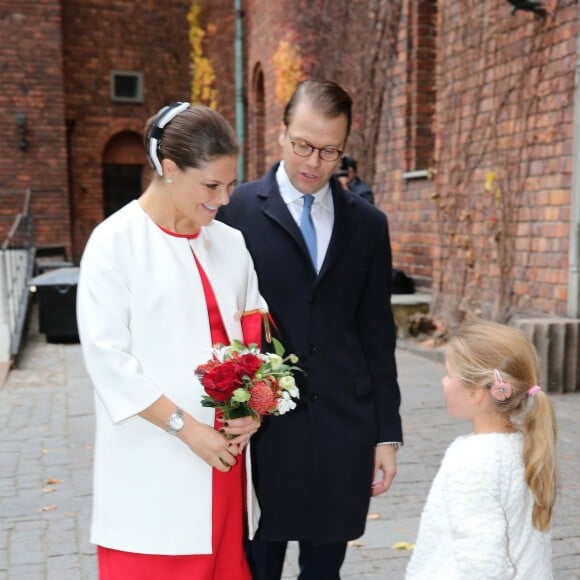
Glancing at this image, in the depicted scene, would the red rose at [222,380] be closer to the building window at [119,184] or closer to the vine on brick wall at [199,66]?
the building window at [119,184]

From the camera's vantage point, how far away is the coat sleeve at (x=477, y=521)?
1813mm

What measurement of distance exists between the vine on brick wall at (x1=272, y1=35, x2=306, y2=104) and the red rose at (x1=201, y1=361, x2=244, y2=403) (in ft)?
34.9

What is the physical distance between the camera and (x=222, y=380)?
69.1 inches

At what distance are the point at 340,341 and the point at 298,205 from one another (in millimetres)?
438

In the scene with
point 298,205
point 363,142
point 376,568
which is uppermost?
point 363,142

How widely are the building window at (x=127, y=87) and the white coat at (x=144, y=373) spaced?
1523 centimetres

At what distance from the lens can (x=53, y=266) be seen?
11.8m

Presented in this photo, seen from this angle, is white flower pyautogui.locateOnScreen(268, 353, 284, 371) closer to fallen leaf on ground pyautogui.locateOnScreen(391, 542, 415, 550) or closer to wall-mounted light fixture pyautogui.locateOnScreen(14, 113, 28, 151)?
fallen leaf on ground pyautogui.locateOnScreen(391, 542, 415, 550)

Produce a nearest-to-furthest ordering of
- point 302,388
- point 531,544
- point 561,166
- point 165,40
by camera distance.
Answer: point 531,544
point 302,388
point 561,166
point 165,40

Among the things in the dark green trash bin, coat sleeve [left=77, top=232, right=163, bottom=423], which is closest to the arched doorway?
the dark green trash bin

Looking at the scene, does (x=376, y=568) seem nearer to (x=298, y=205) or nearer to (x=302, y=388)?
(x=302, y=388)

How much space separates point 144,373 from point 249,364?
251 mm

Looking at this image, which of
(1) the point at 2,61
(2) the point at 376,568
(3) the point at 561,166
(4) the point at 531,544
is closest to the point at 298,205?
(4) the point at 531,544

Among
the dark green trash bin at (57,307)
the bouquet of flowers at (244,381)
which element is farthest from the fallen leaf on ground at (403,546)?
the dark green trash bin at (57,307)
